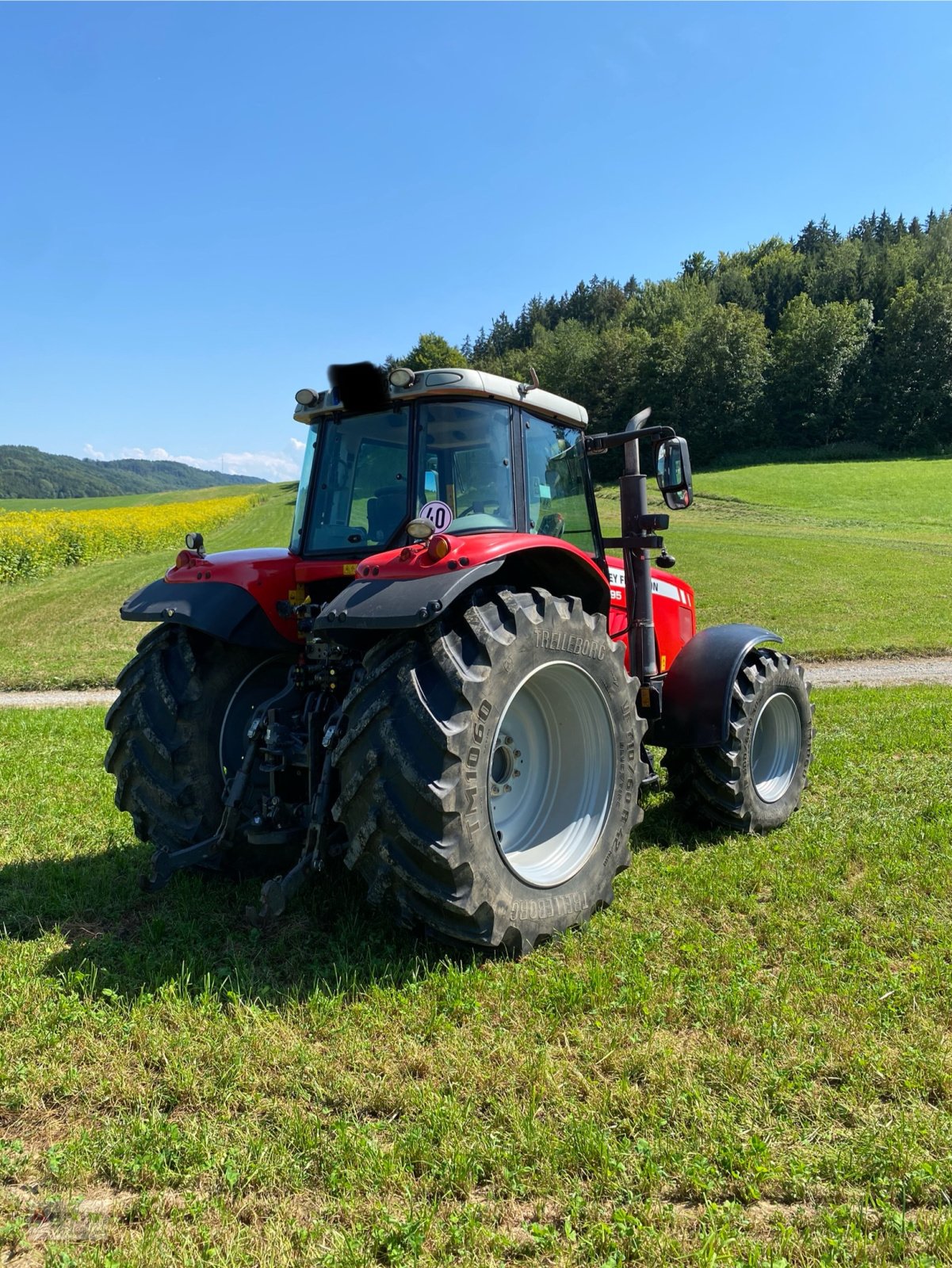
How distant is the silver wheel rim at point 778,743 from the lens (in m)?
5.65

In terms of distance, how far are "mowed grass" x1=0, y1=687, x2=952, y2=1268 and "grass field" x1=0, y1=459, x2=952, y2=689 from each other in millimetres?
9896

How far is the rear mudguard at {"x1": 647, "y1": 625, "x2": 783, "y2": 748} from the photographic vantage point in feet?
16.4

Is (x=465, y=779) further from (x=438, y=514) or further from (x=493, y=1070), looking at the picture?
(x=438, y=514)

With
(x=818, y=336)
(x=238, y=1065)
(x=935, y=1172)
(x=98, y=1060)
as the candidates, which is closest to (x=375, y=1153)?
(x=238, y=1065)

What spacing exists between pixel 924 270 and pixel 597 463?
201 feet

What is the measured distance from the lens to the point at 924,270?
77750 mm

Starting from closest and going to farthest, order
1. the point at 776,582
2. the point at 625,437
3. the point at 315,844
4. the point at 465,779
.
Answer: the point at 465,779, the point at 315,844, the point at 625,437, the point at 776,582

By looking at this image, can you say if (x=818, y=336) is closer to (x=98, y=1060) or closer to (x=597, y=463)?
(x=597, y=463)

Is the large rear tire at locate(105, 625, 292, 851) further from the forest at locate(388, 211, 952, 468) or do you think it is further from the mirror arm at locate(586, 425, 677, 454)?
the forest at locate(388, 211, 952, 468)

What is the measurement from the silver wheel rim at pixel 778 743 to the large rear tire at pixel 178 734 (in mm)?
3405

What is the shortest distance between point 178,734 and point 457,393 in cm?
216

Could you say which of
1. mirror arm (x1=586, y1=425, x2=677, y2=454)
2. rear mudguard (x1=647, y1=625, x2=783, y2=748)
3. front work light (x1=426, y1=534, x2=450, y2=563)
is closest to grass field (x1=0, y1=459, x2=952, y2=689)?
rear mudguard (x1=647, y1=625, x2=783, y2=748)

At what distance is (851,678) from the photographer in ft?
38.5

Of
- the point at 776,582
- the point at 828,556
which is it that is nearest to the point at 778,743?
the point at 776,582
